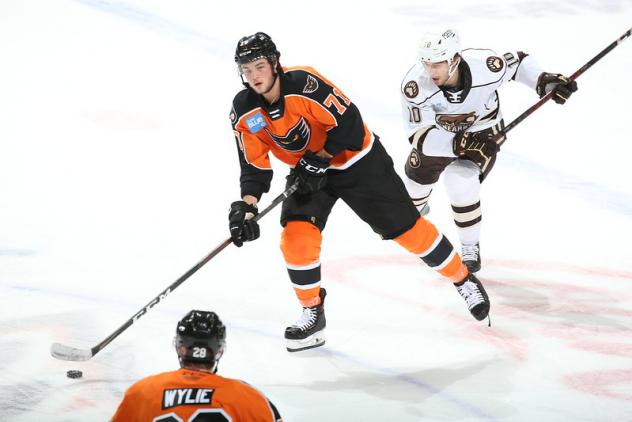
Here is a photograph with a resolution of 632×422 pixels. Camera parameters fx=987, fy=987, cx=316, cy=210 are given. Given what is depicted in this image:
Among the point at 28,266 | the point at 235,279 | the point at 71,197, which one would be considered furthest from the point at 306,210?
the point at 71,197

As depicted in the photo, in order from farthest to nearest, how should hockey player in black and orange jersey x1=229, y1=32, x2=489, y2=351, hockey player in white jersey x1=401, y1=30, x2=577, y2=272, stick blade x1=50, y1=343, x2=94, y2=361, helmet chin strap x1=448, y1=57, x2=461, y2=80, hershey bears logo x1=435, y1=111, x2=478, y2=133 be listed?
hershey bears logo x1=435, y1=111, x2=478, y2=133
hockey player in white jersey x1=401, y1=30, x2=577, y2=272
helmet chin strap x1=448, y1=57, x2=461, y2=80
hockey player in black and orange jersey x1=229, y1=32, x2=489, y2=351
stick blade x1=50, y1=343, x2=94, y2=361

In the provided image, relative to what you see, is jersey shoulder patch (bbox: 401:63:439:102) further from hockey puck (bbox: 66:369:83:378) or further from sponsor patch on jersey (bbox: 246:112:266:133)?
hockey puck (bbox: 66:369:83:378)

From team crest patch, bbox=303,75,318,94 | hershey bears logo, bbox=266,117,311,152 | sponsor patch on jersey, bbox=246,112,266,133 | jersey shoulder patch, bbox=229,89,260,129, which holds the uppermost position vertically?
team crest patch, bbox=303,75,318,94

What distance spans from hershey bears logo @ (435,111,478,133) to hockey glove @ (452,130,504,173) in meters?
0.03

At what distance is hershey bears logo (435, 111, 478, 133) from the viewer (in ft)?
13.7

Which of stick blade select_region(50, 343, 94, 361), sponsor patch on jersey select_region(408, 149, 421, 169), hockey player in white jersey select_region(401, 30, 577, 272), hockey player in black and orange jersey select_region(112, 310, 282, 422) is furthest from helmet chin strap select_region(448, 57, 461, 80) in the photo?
hockey player in black and orange jersey select_region(112, 310, 282, 422)

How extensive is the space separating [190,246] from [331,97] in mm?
1372

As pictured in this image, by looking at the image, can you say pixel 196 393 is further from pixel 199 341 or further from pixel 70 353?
pixel 70 353

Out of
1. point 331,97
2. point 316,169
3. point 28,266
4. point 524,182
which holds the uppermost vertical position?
point 331,97

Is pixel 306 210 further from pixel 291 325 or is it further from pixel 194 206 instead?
pixel 194 206

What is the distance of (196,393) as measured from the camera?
220cm

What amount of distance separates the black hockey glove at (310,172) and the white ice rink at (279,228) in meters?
0.64

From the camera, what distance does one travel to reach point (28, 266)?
433 centimetres

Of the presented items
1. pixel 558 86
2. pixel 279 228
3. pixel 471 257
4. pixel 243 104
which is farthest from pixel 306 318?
pixel 558 86
